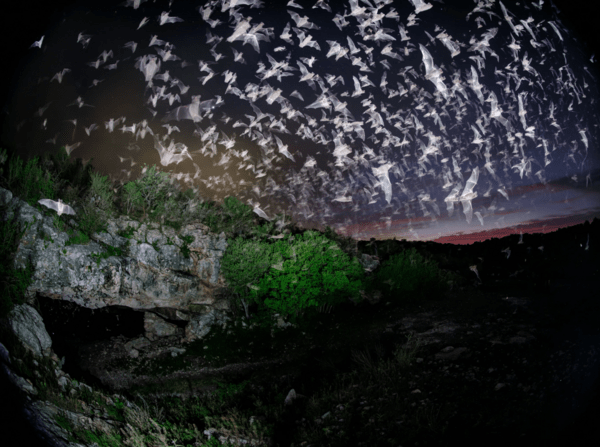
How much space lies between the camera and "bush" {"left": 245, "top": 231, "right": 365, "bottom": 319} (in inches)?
964

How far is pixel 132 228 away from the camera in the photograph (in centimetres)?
2147

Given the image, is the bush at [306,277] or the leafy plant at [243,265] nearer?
the leafy plant at [243,265]

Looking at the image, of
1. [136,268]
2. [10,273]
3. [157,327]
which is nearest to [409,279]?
[157,327]

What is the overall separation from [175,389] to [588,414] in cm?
1984

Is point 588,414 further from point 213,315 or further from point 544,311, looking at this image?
point 213,315

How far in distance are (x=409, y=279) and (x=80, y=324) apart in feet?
112

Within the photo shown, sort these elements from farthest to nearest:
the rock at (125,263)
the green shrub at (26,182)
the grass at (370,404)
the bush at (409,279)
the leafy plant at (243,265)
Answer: the bush at (409,279) → the leafy plant at (243,265) → the rock at (125,263) → the green shrub at (26,182) → the grass at (370,404)

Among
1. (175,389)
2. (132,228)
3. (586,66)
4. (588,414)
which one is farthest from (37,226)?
(586,66)

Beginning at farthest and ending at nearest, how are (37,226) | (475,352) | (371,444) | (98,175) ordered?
(98,175) → (37,226) → (475,352) → (371,444)

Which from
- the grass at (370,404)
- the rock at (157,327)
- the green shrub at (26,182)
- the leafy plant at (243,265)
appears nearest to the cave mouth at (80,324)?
the rock at (157,327)

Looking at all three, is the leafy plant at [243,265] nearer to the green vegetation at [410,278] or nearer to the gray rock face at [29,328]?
the gray rock face at [29,328]

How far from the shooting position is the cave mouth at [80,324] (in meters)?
20.1

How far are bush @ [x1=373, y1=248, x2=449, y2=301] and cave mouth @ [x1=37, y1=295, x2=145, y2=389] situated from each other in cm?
2653

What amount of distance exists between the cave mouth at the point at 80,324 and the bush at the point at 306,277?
11.1 meters
